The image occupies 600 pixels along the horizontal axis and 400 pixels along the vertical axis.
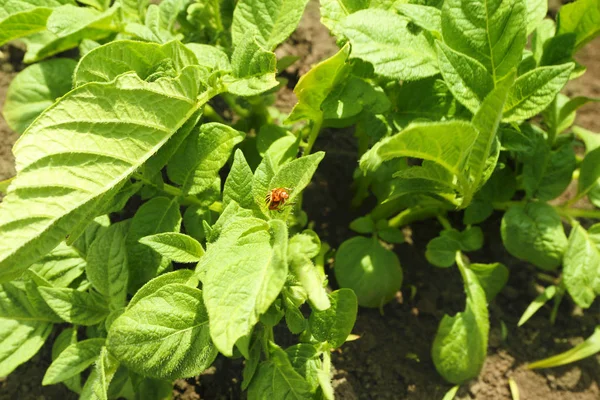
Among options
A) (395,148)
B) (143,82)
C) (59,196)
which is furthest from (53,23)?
(395,148)

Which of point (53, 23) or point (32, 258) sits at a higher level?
point (53, 23)

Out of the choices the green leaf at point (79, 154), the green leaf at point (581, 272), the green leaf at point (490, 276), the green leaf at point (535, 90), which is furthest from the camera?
the green leaf at point (490, 276)

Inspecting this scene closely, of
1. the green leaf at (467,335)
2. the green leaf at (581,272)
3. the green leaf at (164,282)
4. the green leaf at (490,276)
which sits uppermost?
the green leaf at (164,282)

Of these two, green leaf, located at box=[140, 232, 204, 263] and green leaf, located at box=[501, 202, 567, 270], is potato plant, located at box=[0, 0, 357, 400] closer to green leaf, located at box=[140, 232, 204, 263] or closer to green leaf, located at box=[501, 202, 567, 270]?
green leaf, located at box=[140, 232, 204, 263]

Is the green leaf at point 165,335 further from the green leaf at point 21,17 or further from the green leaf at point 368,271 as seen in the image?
the green leaf at point 21,17

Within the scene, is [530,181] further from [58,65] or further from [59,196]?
[58,65]

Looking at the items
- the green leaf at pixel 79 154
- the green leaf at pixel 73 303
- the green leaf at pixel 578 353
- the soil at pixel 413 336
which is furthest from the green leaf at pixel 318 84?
the green leaf at pixel 578 353
